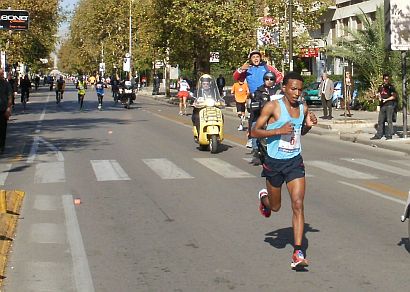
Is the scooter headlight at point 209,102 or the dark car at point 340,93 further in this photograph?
the dark car at point 340,93

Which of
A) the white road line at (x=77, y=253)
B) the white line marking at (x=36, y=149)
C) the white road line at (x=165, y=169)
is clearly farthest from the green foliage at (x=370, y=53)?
the white road line at (x=77, y=253)

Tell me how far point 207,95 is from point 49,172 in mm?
5085

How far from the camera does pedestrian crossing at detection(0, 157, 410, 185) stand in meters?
14.0

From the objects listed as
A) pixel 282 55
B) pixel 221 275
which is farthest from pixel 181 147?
pixel 282 55

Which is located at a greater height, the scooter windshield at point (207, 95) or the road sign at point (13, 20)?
the road sign at point (13, 20)

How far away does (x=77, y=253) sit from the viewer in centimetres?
801

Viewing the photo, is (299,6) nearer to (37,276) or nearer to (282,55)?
(282,55)

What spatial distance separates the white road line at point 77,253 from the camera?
6824 millimetres

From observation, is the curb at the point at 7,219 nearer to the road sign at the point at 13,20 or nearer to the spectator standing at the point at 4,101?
the spectator standing at the point at 4,101

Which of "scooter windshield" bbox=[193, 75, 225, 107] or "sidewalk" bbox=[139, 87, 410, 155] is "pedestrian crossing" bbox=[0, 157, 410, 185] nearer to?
"scooter windshield" bbox=[193, 75, 225, 107]

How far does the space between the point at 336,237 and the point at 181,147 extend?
36.6 feet

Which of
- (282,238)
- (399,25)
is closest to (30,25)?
(399,25)

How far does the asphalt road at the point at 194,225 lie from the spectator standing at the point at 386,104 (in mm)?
3453

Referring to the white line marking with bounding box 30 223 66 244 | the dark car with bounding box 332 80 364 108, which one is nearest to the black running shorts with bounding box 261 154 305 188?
the white line marking with bounding box 30 223 66 244
